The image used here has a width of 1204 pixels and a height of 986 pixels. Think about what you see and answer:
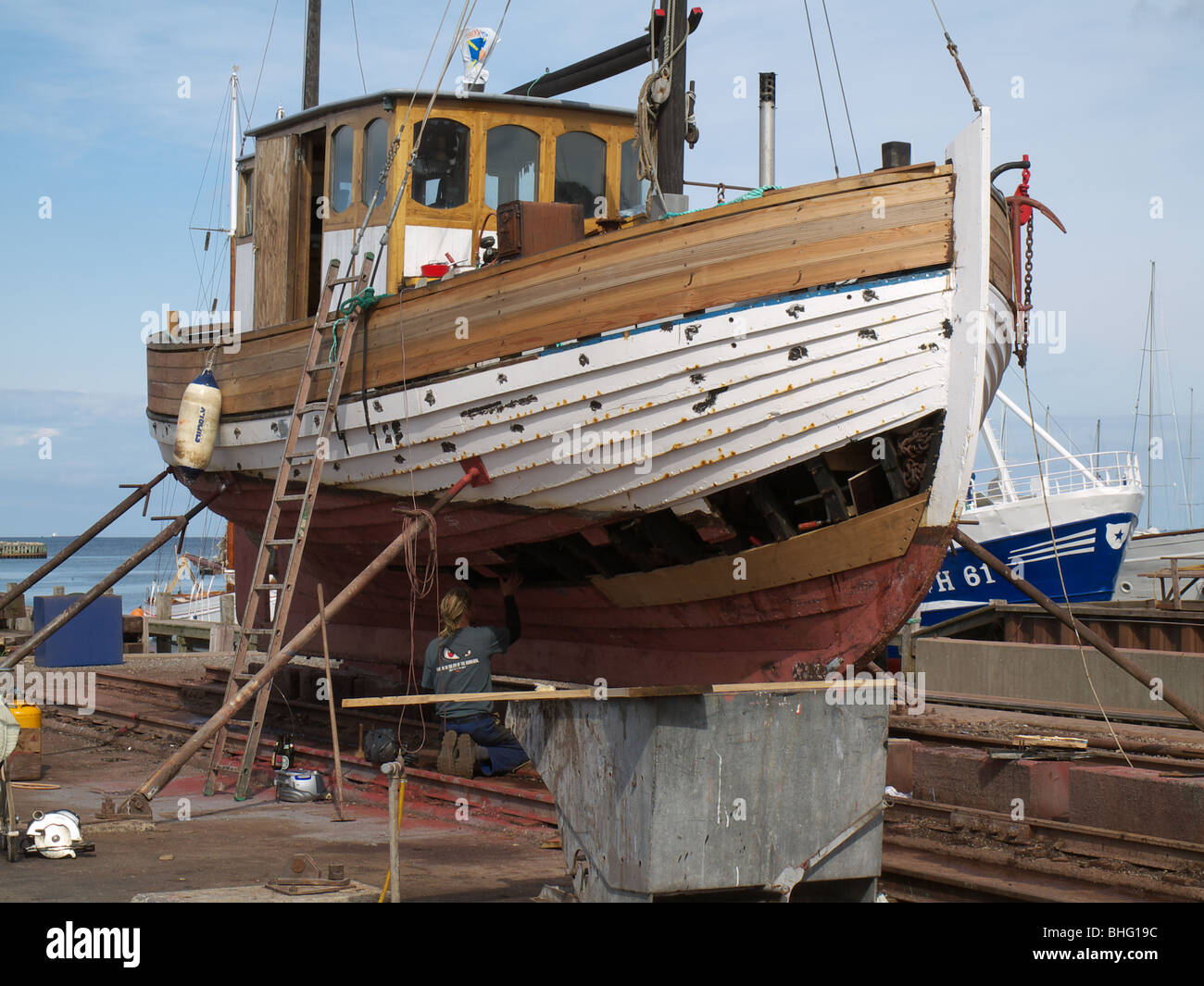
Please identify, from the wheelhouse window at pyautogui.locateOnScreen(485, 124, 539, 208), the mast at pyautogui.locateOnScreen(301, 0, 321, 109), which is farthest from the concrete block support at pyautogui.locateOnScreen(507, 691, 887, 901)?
the mast at pyautogui.locateOnScreen(301, 0, 321, 109)

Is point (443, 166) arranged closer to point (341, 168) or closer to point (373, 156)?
point (373, 156)

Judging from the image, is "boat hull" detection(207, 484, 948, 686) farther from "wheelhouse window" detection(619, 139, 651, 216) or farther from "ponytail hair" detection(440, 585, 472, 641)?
"wheelhouse window" detection(619, 139, 651, 216)

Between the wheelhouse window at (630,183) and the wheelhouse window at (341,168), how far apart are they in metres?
2.29

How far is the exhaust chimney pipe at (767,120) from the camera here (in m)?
9.45

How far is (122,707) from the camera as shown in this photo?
13.3 metres

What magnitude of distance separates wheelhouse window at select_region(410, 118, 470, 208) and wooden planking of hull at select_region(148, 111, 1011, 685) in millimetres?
1306

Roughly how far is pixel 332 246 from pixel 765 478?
4648 mm

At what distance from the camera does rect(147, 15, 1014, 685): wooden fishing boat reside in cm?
744

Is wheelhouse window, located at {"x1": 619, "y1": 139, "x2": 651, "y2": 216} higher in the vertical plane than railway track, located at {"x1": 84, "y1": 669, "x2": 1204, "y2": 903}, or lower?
higher

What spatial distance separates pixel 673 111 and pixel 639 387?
281 cm

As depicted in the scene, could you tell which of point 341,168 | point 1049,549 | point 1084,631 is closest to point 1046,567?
point 1049,549

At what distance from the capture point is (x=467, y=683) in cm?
816
